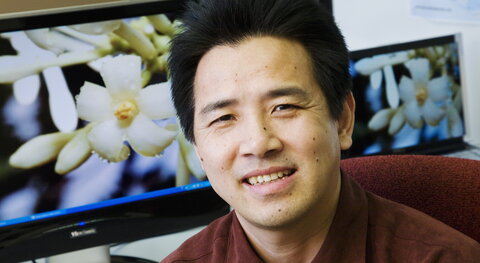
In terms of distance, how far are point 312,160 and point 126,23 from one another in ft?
1.80

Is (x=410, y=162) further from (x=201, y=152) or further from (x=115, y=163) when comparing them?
(x=115, y=163)

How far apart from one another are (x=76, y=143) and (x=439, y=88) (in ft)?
3.14

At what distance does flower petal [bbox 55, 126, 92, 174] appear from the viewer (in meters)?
1.31

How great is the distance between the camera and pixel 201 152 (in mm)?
1043

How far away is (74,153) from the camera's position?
51.9 inches

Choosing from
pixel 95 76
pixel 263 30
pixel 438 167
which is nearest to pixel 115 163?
pixel 95 76

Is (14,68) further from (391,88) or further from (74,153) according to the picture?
(391,88)

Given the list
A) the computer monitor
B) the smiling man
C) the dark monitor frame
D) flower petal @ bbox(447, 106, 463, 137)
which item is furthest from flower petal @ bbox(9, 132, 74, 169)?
flower petal @ bbox(447, 106, 463, 137)

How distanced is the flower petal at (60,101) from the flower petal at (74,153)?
0.08 ft

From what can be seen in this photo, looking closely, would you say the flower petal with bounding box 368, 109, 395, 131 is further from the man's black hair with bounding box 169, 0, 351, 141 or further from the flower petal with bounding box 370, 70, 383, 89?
the man's black hair with bounding box 169, 0, 351, 141

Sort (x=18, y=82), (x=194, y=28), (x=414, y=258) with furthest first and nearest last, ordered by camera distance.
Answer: (x=18, y=82) → (x=194, y=28) → (x=414, y=258)

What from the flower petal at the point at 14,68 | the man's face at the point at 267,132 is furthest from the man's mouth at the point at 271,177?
the flower petal at the point at 14,68

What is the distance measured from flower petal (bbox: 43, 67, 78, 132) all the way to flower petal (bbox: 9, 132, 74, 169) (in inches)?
0.8

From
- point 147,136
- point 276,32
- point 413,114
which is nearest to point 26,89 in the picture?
point 147,136
